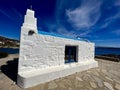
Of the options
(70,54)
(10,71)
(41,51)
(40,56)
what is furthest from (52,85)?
(10,71)

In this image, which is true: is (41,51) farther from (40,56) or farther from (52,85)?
(52,85)

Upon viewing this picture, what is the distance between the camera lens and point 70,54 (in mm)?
8023

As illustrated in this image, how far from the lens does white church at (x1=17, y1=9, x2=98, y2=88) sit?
17.0 feet

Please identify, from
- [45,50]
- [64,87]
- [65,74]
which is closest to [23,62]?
[45,50]

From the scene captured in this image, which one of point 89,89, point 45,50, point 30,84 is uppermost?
point 45,50

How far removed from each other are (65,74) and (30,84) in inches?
107

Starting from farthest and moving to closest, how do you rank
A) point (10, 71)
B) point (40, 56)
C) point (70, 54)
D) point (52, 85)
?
point (70, 54) → point (10, 71) → point (40, 56) → point (52, 85)

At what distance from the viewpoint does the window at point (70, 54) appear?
25.5ft

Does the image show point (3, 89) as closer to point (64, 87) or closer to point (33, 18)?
point (64, 87)

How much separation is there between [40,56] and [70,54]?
2.99m

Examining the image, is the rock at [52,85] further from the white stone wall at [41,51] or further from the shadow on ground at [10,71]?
the shadow on ground at [10,71]

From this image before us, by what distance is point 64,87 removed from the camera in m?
5.16

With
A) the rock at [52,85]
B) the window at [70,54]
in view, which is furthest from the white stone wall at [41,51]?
the rock at [52,85]

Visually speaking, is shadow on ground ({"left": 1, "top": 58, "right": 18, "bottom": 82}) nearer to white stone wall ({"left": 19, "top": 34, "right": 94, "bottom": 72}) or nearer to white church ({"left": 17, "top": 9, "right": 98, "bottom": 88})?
white church ({"left": 17, "top": 9, "right": 98, "bottom": 88})
